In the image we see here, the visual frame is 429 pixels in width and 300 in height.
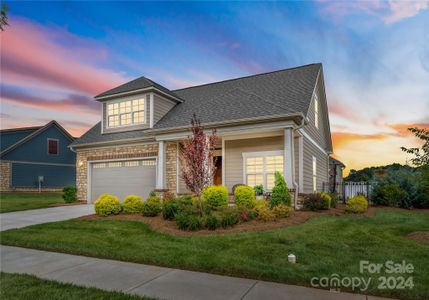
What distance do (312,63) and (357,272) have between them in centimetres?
1429

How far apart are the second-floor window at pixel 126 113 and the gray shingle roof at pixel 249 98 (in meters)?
1.50

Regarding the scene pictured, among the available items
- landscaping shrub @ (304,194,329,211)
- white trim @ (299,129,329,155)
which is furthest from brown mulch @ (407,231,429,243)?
white trim @ (299,129,329,155)

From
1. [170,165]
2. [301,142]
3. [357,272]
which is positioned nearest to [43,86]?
[170,165]

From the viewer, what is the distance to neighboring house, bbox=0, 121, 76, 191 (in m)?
26.5

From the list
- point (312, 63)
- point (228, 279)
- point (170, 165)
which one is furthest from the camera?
point (312, 63)

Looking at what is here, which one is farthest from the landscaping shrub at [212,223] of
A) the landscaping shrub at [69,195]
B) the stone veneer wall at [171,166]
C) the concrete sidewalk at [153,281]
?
the landscaping shrub at [69,195]

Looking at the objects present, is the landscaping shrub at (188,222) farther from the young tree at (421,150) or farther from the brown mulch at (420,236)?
the young tree at (421,150)

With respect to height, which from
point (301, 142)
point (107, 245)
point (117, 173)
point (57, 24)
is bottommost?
point (107, 245)

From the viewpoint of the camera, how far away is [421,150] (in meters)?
7.40

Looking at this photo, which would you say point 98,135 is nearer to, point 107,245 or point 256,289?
point 107,245

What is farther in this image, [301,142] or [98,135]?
[98,135]

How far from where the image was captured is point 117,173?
17.1 metres

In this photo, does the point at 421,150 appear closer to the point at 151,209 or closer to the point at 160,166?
the point at 151,209

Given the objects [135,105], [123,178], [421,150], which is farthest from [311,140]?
[123,178]
